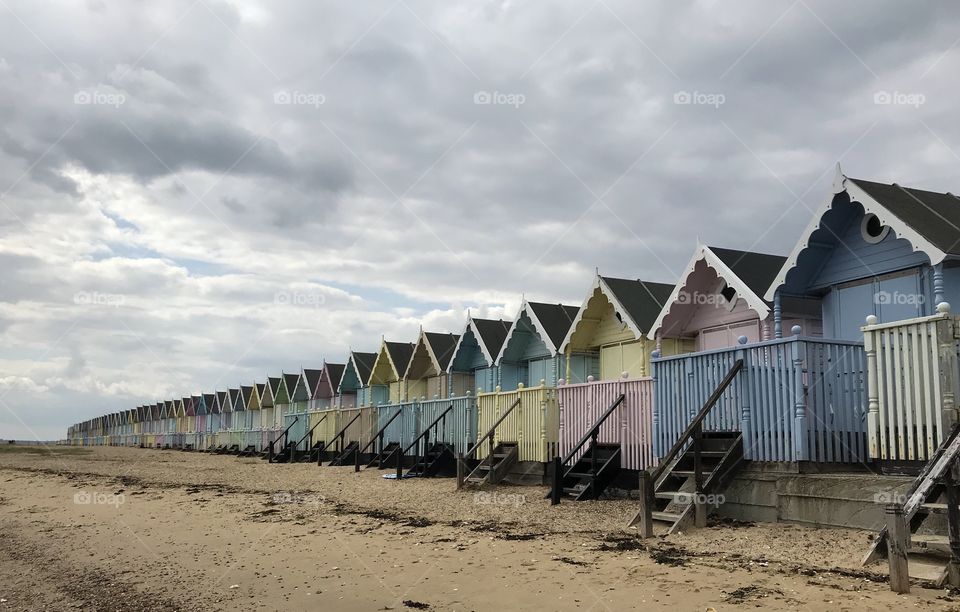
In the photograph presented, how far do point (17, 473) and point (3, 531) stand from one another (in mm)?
15531

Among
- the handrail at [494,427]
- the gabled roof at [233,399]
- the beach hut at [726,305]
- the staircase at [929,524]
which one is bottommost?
the staircase at [929,524]

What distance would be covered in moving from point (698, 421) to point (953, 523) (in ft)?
13.2

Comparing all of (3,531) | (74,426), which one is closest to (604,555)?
(3,531)

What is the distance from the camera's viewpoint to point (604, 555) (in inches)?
342

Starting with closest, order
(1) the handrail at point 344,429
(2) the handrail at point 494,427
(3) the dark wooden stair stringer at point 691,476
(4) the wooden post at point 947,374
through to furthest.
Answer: (4) the wooden post at point 947,374
(3) the dark wooden stair stringer at point 691,476
(2) the handrail at point 494,427
(1) the handrail at point 344,429

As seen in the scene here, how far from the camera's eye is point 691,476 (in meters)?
10.7

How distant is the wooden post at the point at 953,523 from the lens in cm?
636

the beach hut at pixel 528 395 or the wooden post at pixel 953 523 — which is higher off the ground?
the beach hut at pixel 528 395

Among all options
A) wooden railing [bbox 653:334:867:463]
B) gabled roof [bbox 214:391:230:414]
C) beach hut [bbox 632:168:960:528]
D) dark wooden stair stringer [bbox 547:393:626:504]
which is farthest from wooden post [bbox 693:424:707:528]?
gabled roof [bbox 214:391:230:414]

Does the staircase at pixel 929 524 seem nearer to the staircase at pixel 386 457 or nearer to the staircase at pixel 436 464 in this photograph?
the staircase at pixel 436 464

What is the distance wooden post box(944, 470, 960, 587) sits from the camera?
6.36 meters

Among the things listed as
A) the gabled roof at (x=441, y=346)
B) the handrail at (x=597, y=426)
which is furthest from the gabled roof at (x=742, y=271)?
the gabled roof at (x=441, y=346)

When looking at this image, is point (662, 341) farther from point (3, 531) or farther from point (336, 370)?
point (336, 370)

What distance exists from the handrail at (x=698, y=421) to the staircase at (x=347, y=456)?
65.0 ft
